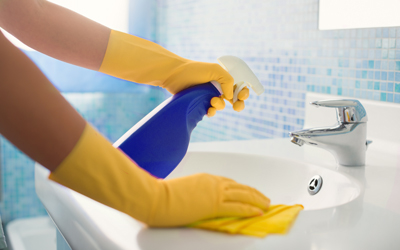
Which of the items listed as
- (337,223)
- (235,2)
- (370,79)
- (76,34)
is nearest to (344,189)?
(337,223)

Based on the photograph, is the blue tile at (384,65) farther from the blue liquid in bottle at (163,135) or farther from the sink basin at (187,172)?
the blue liquid in bottle at (163,135)

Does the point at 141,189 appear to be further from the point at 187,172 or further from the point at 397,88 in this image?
the point at 397,88

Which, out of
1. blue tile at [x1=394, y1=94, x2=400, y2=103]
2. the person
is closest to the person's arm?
the person

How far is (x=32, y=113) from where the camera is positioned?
0.34 meters

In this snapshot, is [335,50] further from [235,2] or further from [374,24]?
[235,2]

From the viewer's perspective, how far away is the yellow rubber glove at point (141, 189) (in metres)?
0.36

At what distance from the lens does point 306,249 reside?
1.19ft

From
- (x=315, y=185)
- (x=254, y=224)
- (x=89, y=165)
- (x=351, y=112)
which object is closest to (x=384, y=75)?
(x=351, y=112)

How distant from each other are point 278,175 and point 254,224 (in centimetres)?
37

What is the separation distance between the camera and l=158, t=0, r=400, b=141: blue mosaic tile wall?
84 centimetres

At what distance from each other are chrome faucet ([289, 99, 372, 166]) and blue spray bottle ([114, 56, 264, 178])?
0.20 metres

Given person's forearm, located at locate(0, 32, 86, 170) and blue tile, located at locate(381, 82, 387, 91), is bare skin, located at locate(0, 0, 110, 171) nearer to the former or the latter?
person's forearm, located at locate(0, 32, 86, 170)

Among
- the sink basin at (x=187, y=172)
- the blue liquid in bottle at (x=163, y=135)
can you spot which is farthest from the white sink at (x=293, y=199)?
the blue liquid in bottle at (x=163, y=135)

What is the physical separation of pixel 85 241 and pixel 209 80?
0.33m
